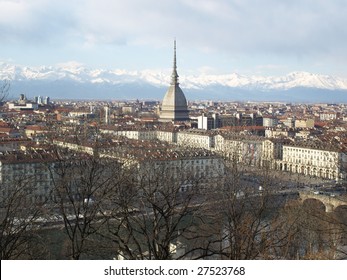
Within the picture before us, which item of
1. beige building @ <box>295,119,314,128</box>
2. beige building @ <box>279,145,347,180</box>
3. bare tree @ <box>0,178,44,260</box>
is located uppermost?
bare tree @ <box>0,178,44,260</box>

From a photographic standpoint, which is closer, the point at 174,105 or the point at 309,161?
the point at 309,161

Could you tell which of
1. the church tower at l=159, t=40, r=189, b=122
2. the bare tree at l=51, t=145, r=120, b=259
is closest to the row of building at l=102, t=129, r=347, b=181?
the church tower at l=159, t=40, r=189, b=122

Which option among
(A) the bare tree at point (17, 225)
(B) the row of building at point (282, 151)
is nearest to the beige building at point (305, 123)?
(B) the row of building at point (282, 151)

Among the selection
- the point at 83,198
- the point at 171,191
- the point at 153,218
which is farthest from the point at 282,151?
the point at 83,198

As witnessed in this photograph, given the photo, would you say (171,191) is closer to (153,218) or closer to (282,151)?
(153,218)

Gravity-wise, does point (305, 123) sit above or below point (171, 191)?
below

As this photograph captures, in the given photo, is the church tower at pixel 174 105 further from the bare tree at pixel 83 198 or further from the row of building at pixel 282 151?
the bare tree at pixel 83 198

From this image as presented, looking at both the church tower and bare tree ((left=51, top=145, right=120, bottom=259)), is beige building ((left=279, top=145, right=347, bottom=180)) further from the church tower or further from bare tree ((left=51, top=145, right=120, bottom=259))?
the church tower

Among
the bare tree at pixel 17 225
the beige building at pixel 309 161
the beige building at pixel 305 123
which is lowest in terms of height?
the beige building at pixel 309 161

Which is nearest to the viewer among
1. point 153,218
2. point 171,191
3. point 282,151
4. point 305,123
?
point 171,191

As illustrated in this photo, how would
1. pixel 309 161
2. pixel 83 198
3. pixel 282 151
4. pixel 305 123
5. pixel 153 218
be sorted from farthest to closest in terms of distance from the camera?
pixel 305 123, pixel 282 151, pixel 309 161, pixel 153 218, pixel 83 198

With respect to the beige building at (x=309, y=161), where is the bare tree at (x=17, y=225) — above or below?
above

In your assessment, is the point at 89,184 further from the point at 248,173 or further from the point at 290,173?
the point at 290,173
